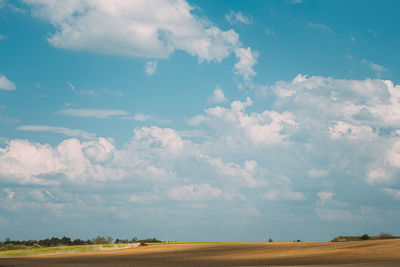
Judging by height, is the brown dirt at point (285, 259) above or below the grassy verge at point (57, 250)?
below

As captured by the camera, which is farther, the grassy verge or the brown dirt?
the grassy verge

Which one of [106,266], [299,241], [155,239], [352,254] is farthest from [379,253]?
[155,239]

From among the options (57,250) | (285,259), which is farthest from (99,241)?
(285,259)

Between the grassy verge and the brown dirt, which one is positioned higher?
the grassy verge

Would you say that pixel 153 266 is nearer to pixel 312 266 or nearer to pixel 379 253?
pixel 312 266

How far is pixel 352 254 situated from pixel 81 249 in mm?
55113

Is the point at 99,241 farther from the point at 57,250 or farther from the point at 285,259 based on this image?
the point at 285,259

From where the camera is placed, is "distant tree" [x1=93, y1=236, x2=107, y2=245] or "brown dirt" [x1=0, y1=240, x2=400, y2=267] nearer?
"brown dirt" [x1=0, y1=240, x2=400, y2=267]

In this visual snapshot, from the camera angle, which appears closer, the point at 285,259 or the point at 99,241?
the point at 285,259

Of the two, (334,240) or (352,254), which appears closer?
(352,254)

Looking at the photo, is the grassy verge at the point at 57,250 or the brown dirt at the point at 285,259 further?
the grassy verge at the point at 57,250

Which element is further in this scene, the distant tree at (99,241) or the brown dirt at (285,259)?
the distant tree at (99,241)

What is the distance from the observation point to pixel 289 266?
3091 centimetres

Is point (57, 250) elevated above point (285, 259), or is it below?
above
